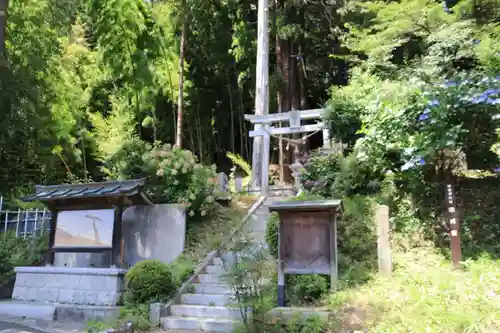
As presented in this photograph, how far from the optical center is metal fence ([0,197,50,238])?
30.3ft

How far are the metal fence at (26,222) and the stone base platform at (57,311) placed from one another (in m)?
2.52

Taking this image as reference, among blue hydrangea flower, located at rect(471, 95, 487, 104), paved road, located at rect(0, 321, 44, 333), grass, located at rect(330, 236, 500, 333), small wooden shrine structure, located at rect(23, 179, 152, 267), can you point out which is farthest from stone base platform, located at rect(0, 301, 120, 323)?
blue hydrangea flower, located at rect(471, 95, 487, 104)

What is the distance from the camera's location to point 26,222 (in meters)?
9.38

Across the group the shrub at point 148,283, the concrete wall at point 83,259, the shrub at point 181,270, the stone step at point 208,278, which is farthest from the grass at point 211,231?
the concrete wall at point 83,259

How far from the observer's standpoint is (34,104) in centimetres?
1002

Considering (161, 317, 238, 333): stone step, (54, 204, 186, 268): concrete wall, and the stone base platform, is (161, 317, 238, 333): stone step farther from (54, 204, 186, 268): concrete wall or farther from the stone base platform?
(54, 204, 186, 268): concrete wall

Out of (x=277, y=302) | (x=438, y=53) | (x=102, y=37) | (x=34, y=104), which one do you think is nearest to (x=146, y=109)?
(x=102, y=37)

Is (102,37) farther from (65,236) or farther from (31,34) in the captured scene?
(65,236)

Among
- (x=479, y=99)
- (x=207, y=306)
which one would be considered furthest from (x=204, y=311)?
(x=479, y=99)

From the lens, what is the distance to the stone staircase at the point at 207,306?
17.7 feet

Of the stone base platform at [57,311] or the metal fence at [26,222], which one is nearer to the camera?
the stone base platform at [57,311]

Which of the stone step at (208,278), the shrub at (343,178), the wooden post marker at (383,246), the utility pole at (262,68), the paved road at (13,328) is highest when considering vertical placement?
the utility pole at (262,68)

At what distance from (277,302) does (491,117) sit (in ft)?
14.6

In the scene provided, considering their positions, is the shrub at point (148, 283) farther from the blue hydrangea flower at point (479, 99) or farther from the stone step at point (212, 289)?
the blue hydrangea flower at point (479, 99)
